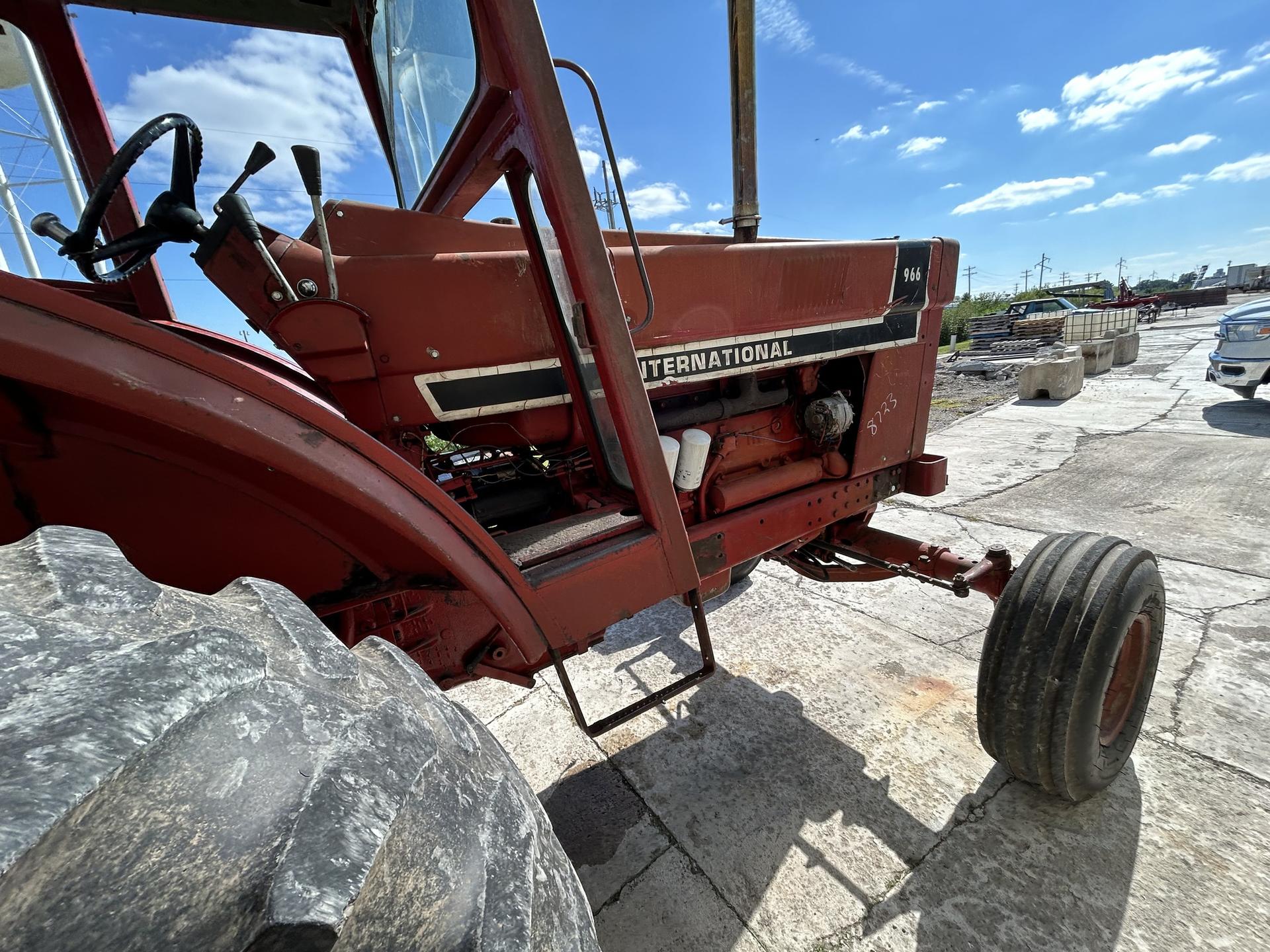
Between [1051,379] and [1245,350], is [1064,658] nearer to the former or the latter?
[1245,350]

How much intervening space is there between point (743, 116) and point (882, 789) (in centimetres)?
230

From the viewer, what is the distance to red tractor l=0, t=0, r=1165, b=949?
0.48 metres

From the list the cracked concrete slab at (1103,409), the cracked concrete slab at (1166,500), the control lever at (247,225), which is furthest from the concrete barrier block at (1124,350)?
the control lever at (247,225)

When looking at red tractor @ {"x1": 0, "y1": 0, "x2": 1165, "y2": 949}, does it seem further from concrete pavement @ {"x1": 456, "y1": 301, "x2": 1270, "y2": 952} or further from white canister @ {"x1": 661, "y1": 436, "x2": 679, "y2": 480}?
concrete pavement @ {"x1": 456, "y1": 301, "x2": 1270, "y2": 952}

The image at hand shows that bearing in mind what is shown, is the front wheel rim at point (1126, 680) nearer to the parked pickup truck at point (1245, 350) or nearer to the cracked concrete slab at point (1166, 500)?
the cracked concrete slab at point (1166, 500)

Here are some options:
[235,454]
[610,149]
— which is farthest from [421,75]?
[235,454]

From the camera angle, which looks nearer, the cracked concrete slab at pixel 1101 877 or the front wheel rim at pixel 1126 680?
the cracked concrete slab at pixel 1101 877

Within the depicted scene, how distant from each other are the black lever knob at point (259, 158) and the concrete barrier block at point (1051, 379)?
10.7m

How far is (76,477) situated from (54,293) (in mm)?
459

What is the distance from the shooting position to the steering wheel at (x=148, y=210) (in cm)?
113

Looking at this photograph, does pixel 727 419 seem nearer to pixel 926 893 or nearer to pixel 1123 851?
pixel 926 893

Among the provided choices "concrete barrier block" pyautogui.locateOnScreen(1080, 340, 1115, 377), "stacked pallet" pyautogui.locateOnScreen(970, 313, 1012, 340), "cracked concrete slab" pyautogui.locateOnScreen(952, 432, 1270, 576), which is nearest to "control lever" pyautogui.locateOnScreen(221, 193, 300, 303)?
"cracked concrete slab" pyautogui.locateOnScreen(952, 432, 1270, 576)

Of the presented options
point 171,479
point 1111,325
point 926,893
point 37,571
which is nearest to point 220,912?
point 37,571

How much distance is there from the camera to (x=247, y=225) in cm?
111
